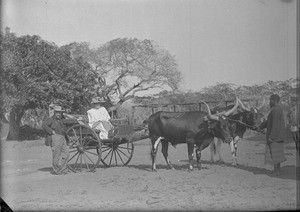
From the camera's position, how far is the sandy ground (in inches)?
255

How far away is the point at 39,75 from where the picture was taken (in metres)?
8.72

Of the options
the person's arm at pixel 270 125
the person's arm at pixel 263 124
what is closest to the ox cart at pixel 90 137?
the person's arm at pixel 263 124

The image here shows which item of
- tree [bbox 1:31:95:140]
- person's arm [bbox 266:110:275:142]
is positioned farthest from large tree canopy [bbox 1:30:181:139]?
person's arm [bbox 266:110:275:142]

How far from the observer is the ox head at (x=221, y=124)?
7.84 meters

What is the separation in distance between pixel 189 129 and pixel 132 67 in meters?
1.80

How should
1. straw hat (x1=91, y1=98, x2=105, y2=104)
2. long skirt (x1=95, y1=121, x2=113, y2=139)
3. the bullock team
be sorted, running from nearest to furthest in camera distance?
1. the bullock team
2. straw hat (x1=91, y1=98, x2=105, y2=104)
3. long skirt (x1=95, y1=121, x2=113, y2=139)

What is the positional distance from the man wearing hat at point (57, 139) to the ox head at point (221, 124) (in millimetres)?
3060

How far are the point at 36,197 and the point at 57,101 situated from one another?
2.45m

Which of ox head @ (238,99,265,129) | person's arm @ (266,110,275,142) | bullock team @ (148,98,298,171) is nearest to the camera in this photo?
person's arm @ (266,110,275,142)

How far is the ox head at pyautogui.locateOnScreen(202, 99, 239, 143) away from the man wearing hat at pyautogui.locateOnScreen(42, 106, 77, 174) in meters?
3.06

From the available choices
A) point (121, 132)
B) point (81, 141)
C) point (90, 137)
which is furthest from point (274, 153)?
point (81, 141)

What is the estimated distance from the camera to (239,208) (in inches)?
248

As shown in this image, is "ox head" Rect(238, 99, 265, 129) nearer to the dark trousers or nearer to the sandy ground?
the sandy ground

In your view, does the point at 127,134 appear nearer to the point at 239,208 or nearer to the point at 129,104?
the point at 129,104
